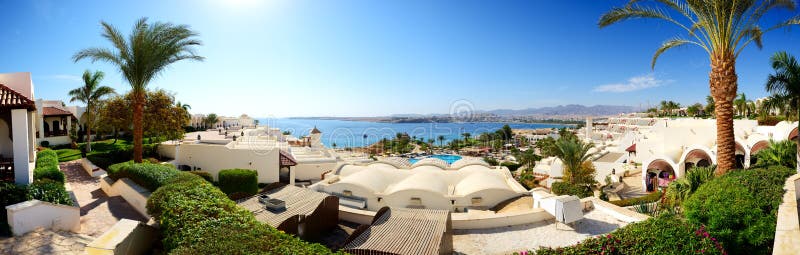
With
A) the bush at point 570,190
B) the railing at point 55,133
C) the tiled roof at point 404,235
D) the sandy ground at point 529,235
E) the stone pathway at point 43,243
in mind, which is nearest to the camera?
the stone pathway at point 43,243

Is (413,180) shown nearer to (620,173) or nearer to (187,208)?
(187,208)

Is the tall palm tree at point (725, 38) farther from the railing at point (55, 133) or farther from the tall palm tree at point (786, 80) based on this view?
the railing at point (55, 133)

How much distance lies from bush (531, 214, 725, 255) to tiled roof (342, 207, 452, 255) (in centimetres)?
220

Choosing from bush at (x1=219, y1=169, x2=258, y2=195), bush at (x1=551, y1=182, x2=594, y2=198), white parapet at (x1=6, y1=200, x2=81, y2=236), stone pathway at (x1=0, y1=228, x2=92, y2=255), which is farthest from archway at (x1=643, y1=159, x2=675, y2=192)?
white parapet at (x1=6, y1=200, x2=81, y2=236)

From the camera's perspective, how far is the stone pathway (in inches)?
231

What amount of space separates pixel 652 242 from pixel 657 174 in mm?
20105

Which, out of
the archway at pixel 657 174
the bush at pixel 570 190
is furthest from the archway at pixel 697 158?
the bush at pixel 570 190

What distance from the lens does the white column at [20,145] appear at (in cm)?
833

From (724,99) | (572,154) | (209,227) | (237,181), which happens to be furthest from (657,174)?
(209,227)

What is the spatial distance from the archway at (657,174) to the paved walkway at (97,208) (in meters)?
25.1

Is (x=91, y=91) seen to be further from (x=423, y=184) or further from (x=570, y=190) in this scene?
(x=570, y=190)

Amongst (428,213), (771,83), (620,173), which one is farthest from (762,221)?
(620,173)

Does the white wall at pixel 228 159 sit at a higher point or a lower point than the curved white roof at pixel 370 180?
higher

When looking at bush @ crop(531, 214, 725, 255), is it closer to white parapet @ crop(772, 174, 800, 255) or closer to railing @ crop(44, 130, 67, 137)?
white parapet @ crop(772, 174, 800, 255)
